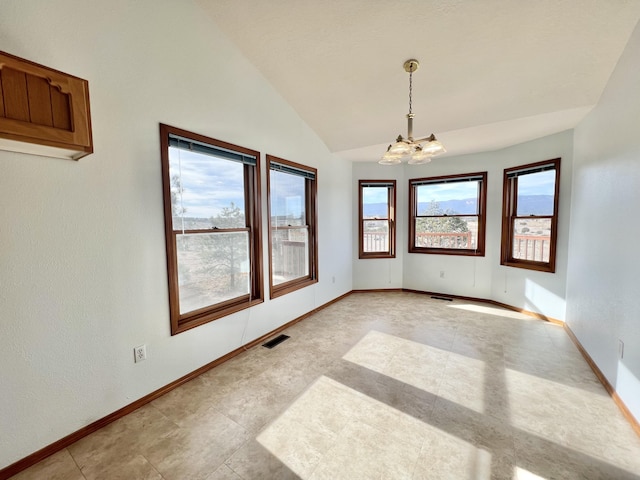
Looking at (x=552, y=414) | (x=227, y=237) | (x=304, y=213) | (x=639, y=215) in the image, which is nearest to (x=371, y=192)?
(x=304, y=213)

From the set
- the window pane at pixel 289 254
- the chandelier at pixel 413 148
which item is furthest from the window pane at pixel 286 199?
the chandelier at pixel 413 148

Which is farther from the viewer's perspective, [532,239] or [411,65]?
[532,239]

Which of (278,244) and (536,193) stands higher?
(536,193)

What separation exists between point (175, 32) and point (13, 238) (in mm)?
1822

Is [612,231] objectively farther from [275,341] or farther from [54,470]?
[54,470]

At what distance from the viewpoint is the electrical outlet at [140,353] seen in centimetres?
194

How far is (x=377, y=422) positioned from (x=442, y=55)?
9.66 ft

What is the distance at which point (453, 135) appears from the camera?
331 centimetres

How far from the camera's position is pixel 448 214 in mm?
4570

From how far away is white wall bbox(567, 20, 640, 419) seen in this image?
1.83 metres

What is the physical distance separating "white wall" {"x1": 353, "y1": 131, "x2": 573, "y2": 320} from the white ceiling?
23.6 inches

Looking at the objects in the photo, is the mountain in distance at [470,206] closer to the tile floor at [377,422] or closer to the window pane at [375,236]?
the window pane at [375,236]

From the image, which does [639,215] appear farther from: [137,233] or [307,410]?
[137,233]

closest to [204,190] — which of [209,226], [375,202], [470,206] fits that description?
[209,226]
